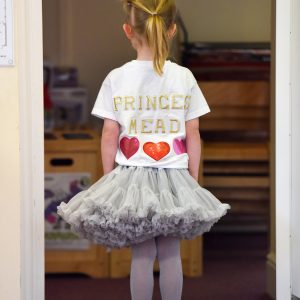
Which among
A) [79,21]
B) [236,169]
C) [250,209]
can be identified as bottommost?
[250,209]

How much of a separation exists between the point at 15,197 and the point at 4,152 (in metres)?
0.14

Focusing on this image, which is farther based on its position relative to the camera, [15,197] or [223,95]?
[223,95]

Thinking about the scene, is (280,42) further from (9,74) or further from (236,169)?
(236,169)

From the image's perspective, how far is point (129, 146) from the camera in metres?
2.11

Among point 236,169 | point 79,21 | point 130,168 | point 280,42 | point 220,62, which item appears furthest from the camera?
point 79,21

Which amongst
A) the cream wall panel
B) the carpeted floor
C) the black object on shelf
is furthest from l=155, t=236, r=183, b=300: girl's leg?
the cream wall panel

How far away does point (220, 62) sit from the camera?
426 centimetres

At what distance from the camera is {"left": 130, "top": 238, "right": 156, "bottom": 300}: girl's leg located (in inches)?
81.4

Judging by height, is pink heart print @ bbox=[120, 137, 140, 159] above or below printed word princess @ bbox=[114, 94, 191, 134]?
below

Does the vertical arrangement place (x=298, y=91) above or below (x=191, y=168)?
above

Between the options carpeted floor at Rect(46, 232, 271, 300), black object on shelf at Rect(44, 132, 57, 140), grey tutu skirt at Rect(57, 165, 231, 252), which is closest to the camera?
grey tutu skirt at Rect(57, 165, 231, 252)

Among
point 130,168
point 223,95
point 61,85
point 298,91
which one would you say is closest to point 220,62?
point 223,95

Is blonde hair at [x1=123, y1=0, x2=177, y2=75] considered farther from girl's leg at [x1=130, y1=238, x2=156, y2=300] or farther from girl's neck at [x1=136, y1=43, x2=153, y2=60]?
girl's leg at [x1=130, y1=238, x2=156, y2=300]

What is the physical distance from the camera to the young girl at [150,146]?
202cm
